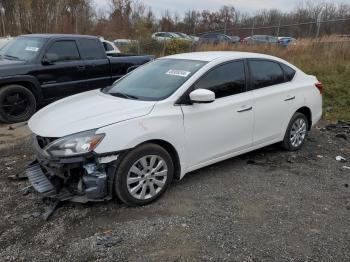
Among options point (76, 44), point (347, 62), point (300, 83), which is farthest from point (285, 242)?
point (347, 62)

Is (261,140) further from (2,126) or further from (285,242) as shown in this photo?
(2,126)

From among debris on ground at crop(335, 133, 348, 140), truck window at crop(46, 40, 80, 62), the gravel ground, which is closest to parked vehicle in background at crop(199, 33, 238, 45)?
truck window at crop(46, 40, 80, 62)

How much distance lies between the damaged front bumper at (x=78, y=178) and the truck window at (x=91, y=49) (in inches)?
207

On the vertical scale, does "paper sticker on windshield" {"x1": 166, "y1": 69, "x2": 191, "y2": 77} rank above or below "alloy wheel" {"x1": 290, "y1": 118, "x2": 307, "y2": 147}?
above

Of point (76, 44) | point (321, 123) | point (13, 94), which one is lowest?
point (321, 123)

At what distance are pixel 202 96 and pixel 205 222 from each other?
1.36m

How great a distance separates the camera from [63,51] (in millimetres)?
8609

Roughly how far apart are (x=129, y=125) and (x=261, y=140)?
2.26 m

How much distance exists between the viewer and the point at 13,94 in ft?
26.0

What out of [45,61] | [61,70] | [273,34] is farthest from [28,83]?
[273,34]

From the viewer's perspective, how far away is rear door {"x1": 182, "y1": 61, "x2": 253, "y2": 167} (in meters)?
4.58

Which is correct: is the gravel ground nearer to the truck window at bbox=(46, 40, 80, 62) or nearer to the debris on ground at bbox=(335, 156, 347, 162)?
the debris on ground at bbox=(335, 156, 347, 162)

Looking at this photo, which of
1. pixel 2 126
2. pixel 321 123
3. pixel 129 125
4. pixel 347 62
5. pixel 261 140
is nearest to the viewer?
pixel 129 125

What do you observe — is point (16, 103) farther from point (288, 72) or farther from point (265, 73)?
point (288, 72)
